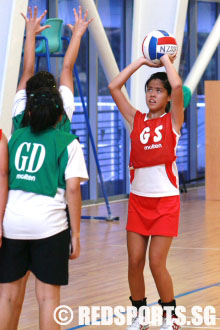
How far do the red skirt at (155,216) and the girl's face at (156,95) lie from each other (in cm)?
54

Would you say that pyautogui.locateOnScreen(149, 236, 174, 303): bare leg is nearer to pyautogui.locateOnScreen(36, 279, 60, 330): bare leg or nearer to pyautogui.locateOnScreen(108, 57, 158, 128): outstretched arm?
pyautogui.locateOnScreen(108, 57, 158, 128): outstretched arm

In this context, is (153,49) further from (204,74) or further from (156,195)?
(204,74)

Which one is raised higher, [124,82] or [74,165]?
[124,82]

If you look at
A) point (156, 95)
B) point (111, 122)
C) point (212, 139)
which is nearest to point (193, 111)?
point (212, 139)

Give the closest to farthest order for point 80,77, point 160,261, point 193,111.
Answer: point 160,261, point 80,77, point 193,111

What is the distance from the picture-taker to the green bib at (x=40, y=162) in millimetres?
3301

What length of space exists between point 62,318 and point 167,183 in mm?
1183

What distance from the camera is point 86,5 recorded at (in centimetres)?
880

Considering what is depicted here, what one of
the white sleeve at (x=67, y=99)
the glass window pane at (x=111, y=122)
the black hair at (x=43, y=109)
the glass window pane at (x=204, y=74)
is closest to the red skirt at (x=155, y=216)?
the white sleeve at (x=67, y=99)

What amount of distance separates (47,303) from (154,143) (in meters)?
1.33

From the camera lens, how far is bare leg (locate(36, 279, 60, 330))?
3.33m

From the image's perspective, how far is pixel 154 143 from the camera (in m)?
4.29

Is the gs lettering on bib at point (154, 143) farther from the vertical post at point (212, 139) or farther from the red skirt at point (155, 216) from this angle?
the vertical post at point (212, 139)

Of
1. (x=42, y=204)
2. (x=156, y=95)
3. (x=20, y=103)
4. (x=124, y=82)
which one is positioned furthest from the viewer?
(x=124, y=82)
